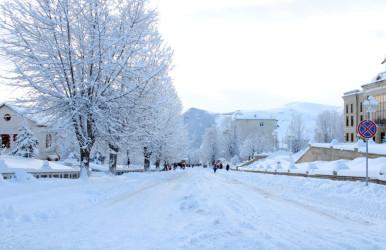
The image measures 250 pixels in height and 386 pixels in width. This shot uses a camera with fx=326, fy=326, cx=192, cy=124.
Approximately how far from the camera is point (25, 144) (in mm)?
36469

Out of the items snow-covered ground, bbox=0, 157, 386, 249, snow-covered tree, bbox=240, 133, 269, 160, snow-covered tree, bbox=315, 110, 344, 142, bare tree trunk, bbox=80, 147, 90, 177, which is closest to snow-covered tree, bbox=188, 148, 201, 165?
snow-covered tree, bbox=240, 133, 269, 160

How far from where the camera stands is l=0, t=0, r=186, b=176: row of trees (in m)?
15.5

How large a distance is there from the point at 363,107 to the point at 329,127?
29.0 m

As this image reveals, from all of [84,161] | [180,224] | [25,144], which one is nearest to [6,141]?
[25,144]

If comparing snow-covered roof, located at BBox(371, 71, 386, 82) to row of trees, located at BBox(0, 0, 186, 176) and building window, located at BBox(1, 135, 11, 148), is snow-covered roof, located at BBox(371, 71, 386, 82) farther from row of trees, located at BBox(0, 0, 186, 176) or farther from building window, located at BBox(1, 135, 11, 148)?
building window, located at BBox(1, 135, 11, 148)

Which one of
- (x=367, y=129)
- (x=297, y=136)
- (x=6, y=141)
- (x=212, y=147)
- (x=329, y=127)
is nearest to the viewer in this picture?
(x=367, y=129)

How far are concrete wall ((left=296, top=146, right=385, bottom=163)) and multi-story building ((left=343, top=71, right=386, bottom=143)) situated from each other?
56.1 ft

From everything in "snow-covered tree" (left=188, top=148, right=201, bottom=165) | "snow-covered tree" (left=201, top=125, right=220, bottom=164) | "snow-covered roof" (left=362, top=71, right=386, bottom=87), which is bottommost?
"snow-covered tree" (left=188, top=148, right=201, bottom=165)

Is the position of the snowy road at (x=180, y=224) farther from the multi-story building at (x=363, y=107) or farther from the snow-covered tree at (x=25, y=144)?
the multi-story building at (x=363, y=107)

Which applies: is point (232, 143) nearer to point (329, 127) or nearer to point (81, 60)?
point (329, 127)

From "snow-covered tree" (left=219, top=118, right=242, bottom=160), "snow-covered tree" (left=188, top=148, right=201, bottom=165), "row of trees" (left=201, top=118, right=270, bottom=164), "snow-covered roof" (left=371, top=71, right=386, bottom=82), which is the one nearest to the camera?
"snow-covered roof" (left=371, top=71, right=386, bottom=82)

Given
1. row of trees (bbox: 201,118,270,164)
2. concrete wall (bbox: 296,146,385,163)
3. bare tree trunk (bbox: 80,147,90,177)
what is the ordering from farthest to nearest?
row of trees (bbox: 201,118,270,164)
concrete wall (bbox: 296,146,385,163)
bare tree trunk (bbox: 80,147,90,177)

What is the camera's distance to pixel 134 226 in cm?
670

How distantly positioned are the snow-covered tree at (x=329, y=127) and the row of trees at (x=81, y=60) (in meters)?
74.4
